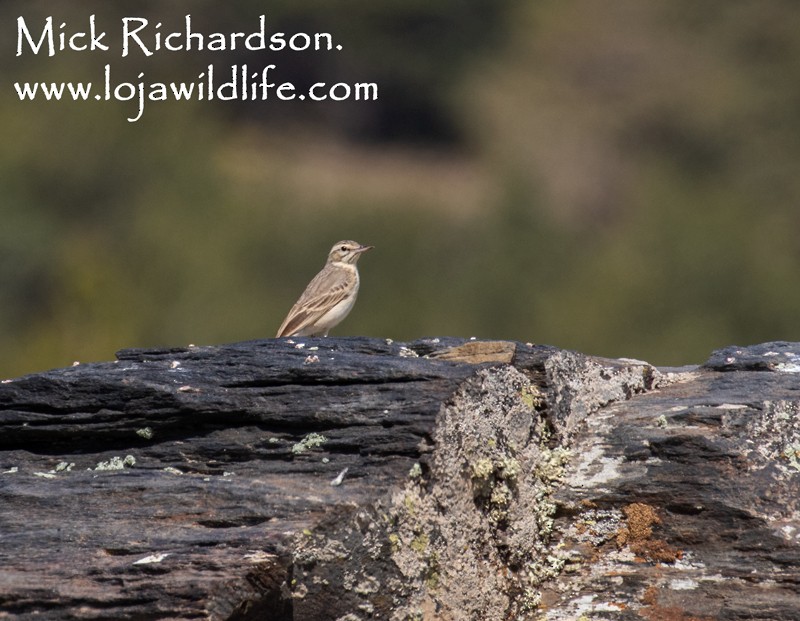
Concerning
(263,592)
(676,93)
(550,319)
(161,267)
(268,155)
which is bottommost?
(263,592)

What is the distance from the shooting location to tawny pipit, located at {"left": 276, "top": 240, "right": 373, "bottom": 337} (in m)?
11.8

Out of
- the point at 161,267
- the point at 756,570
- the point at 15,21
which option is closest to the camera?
the point at 756,570

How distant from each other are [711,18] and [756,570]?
226 ft

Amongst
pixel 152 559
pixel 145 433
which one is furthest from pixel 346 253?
pixel 152 559

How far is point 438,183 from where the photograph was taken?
6625 centimetres

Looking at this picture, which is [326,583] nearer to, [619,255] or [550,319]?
[550,319]

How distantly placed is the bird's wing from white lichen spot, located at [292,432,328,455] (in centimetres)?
622

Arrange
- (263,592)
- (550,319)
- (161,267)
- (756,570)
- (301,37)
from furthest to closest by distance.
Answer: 1. (301,37)
2. (161,267)
3. (550,319)
4. (756,570)
5. (263,592)

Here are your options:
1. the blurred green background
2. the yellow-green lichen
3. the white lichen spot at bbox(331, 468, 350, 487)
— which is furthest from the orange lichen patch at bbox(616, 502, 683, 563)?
the blurred green background

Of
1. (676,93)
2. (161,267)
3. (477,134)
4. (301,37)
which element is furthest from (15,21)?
(676,93)

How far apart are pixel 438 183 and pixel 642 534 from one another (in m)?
61.1

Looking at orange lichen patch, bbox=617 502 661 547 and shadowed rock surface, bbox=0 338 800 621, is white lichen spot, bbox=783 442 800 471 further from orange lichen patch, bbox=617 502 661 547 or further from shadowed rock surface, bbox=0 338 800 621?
orange lichen patch, bbox=617 502 661 547

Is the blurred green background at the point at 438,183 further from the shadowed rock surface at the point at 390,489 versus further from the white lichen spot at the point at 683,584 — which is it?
the white lichen spot at the point at 683,584

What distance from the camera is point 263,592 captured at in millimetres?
4766
